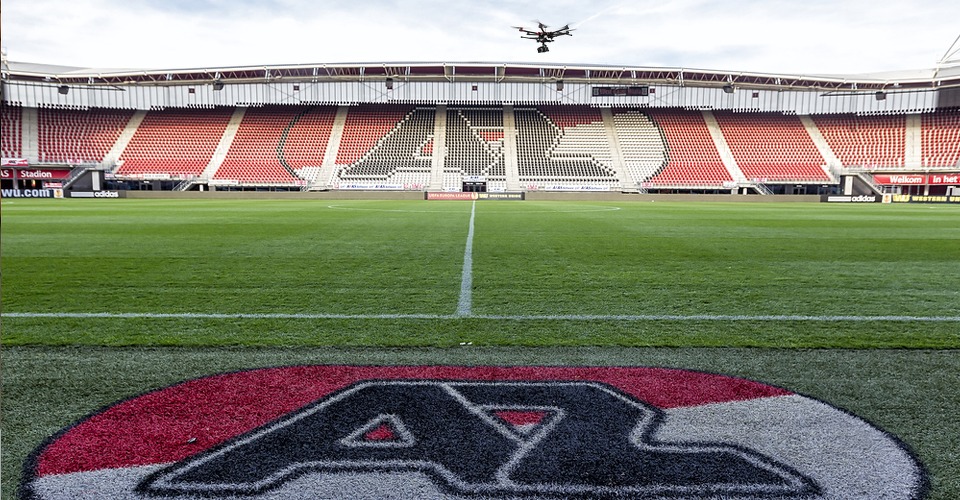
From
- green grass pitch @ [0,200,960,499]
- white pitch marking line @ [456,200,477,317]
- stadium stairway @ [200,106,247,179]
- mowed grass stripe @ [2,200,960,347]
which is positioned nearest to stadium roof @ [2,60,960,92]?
stadium stairway @ [200,106,247,179]

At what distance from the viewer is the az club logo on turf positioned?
241cm

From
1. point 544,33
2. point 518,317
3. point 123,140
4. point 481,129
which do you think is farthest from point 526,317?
point 123,140

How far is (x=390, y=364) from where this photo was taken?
389 cm

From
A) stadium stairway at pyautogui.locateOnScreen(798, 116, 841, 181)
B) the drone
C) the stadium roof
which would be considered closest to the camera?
the drone

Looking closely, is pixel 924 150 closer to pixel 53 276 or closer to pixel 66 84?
pixel 53 276

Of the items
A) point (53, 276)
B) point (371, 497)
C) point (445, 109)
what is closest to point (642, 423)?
point (371, 497)

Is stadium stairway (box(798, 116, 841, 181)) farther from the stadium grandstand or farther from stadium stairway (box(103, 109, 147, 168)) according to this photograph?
stadium stairway (box(103, 109, 147, 168))

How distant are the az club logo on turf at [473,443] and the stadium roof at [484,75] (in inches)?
2077

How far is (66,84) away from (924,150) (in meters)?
74.0

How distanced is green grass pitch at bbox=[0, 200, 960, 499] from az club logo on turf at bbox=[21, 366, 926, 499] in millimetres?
218

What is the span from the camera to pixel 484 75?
183 ft

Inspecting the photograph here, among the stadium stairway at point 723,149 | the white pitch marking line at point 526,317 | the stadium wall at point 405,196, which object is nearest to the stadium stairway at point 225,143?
the stadium wall at point 405,196

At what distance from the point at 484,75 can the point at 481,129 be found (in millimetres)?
4772

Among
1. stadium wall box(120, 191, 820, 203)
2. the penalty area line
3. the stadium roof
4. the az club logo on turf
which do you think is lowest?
the az club logo on turf
